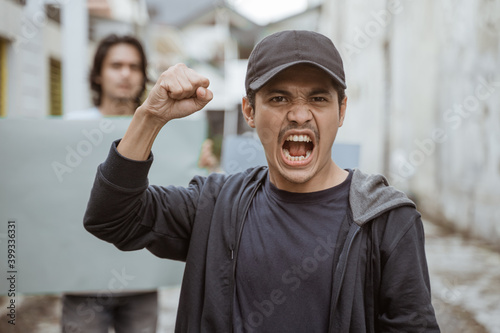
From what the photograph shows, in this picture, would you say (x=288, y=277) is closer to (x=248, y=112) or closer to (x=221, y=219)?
(x=221, y=219)

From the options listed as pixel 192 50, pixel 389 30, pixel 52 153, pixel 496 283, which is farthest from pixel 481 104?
pixel 192 50

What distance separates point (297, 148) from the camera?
6.07ft

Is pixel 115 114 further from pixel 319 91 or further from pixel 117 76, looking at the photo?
pixel 319 91

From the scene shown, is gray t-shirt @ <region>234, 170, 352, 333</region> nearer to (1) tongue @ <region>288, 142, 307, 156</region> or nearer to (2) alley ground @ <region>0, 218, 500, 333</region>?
(1) tongue @ <region>288, 142, 307, 156</region>

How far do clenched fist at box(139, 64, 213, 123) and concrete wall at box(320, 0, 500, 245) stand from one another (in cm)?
632

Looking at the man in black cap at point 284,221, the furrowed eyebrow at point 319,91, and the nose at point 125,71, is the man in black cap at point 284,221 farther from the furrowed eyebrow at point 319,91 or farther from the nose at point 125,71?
the nose at point 125,71

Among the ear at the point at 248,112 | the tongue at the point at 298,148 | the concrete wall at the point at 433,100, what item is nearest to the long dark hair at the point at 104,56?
the ear at the point at 248,112

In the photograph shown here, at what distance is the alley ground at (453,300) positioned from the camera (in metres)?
4.32

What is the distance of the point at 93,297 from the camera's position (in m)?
2.57

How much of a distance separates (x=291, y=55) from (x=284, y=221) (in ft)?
1.95

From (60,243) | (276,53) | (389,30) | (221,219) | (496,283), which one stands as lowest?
(496,283)

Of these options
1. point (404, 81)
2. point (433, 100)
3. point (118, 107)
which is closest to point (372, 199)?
point (118, 107)

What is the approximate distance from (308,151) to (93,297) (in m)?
1.50

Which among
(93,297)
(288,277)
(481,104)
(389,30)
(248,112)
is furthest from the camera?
(389,30)
